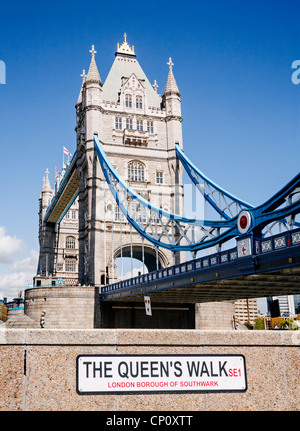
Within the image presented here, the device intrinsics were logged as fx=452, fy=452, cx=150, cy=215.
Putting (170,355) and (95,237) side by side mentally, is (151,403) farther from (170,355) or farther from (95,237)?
(95,237)

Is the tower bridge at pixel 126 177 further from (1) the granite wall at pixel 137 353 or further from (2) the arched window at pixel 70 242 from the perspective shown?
(1) the granite wall at pixel 137 353

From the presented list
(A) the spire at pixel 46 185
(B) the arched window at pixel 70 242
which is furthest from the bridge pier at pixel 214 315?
(A) the spire at pixel 46 185

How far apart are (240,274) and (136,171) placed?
31.7 m

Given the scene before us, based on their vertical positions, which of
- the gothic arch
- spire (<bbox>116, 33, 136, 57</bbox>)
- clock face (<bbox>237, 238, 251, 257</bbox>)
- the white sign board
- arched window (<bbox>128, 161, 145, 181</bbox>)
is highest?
spire (<bbox>116, 33, 136, 57</bbox>)

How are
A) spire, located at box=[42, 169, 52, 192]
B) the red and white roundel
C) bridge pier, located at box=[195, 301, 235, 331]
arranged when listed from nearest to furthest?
1. the red and white roundel
2. bridge pier, located at box=[195, 301, 235, 331]
3. spire, located at box=[42, 169, 52, 192]

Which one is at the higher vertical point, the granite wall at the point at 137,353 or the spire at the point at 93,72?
the spire at the point at 93,72

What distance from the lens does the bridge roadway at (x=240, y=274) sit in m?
16.5

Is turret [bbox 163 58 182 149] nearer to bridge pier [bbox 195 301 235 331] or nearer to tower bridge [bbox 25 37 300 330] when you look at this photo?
tower bridge [bbox 25 37 300 330]

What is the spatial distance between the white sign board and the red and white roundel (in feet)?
41.0

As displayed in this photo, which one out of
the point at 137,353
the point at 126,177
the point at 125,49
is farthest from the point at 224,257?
the point at 125,49

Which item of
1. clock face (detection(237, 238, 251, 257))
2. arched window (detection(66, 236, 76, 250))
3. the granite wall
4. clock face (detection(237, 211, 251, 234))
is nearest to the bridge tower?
clock face (detection(237, 211, 251, 234))

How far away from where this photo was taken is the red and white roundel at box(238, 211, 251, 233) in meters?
18.6

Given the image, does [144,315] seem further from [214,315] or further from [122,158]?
[122,158]

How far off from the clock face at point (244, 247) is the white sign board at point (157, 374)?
12191 millimetres
